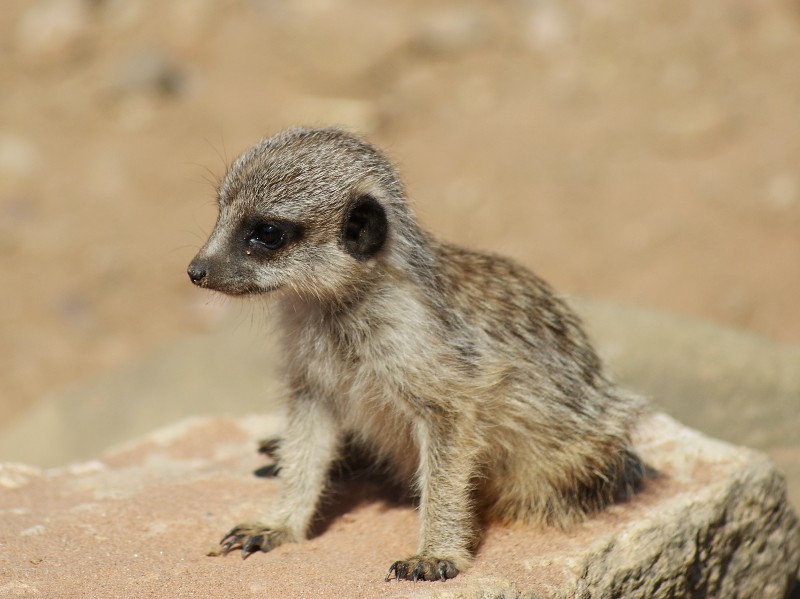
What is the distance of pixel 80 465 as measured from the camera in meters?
6.14

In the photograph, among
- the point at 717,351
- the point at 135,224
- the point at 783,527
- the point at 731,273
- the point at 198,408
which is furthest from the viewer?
the point at 135,224

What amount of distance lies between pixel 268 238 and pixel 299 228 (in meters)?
0.15

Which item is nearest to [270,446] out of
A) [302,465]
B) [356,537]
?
[302,465]

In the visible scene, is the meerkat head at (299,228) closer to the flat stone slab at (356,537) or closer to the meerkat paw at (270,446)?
the flat stone slab at (356,537)

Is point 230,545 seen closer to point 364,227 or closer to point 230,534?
point 230,534

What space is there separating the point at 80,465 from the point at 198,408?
2633mm

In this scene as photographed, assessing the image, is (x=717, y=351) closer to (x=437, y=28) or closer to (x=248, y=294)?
(x=248, y=294)

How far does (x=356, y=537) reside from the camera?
511 centimetres

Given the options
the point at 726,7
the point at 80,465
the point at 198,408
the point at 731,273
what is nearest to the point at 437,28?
the point at 726,7

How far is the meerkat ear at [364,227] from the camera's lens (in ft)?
15.5

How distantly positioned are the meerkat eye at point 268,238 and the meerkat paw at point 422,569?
1547mm

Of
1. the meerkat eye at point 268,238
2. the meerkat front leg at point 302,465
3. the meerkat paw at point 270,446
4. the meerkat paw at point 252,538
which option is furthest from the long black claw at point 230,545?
the meerkat eye at point 268,238

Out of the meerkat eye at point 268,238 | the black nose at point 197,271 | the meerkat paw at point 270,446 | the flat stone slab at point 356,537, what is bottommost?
the flat stone slab at point 356,537

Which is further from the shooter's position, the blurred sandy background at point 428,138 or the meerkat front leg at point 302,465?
the blurred sandy background at point 428,138
